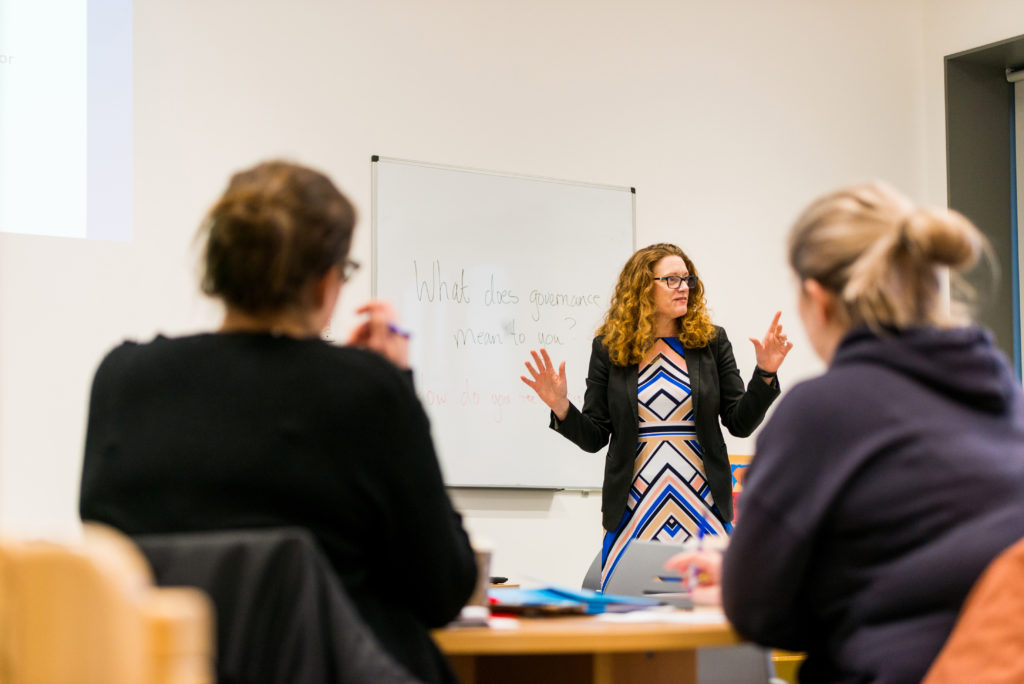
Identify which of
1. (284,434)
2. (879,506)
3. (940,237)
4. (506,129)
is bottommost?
(879,506)

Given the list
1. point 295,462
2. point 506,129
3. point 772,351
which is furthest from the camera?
point 506,129

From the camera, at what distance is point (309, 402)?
3.96ft

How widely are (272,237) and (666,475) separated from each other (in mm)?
2170

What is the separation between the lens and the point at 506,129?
14.3 feet

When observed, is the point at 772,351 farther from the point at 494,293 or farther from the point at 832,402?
the point at 832,402

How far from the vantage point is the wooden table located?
136 cm

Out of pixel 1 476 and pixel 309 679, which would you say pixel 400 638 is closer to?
pixel 309 679

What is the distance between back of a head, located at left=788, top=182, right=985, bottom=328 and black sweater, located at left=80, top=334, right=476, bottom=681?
58 cm

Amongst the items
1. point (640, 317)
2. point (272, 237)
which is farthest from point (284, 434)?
point (640, 317)

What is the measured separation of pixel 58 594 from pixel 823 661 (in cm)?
93

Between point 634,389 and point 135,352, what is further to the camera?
point 634,389

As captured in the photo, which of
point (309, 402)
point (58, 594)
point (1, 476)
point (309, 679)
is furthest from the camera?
point (1, 476)

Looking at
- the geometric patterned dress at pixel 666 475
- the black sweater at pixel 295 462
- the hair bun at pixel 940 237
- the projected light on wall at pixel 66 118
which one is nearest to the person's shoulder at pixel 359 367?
the black sweater at pixel 295 462

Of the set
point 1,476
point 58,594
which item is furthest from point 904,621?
point 1,476
